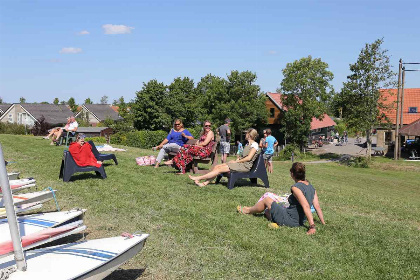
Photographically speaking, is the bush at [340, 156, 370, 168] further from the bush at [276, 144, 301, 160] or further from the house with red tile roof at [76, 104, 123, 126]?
the house with red tile roof at [76, 104, 123, 126]

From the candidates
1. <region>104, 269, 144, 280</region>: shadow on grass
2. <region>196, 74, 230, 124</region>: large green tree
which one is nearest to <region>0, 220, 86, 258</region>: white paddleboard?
<region>104, 269, 144, 280</region>: shadow on grass

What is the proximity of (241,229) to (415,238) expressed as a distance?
2.71 meters

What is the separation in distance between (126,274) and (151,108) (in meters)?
50.7

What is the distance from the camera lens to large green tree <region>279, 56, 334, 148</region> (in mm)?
49500

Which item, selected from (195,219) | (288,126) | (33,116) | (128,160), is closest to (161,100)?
(288,126)

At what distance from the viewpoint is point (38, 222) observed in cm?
529

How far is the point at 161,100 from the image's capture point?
55781 mm

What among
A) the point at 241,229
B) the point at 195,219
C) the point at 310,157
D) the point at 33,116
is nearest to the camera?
the point at 241,229

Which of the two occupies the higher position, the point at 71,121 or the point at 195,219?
Result: the point at 71,121

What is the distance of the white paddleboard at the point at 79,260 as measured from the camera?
364cm

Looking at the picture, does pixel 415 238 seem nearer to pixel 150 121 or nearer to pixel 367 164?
pixel 367 164

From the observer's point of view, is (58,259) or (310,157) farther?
(310,157)

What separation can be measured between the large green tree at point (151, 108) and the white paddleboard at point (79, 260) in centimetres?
5054

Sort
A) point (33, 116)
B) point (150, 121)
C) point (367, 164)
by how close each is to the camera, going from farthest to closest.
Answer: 1. point (33, 116)
2. point (150, 121)
3. point (367, 164)
